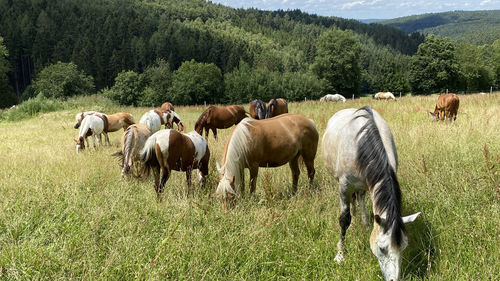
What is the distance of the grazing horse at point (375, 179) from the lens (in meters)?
2.61

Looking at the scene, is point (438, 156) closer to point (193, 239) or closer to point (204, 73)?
point (193, 239)

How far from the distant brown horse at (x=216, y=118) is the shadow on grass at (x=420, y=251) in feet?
25.9

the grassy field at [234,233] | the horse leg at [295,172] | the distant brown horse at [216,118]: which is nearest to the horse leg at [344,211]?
the grassy field at [234,233]

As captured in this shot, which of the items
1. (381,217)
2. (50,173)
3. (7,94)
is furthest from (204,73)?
(381,217)

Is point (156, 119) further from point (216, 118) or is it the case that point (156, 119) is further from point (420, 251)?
point (420, 251)

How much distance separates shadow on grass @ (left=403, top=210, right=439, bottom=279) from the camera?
2.95m

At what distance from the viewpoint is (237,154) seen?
443 cm

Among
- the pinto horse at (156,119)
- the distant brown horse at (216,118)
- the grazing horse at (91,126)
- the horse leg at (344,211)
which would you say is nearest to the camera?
the horse leg at (344,211)

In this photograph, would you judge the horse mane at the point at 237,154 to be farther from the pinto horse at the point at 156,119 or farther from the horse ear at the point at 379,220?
the pinto horse at the point at 156,119

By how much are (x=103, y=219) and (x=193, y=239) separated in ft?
4.12

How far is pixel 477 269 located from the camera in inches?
113

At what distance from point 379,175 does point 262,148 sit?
2.12 m

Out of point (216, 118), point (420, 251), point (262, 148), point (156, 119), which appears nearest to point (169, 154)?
point (262, 148)

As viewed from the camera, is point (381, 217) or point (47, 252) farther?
point (47, 252)
